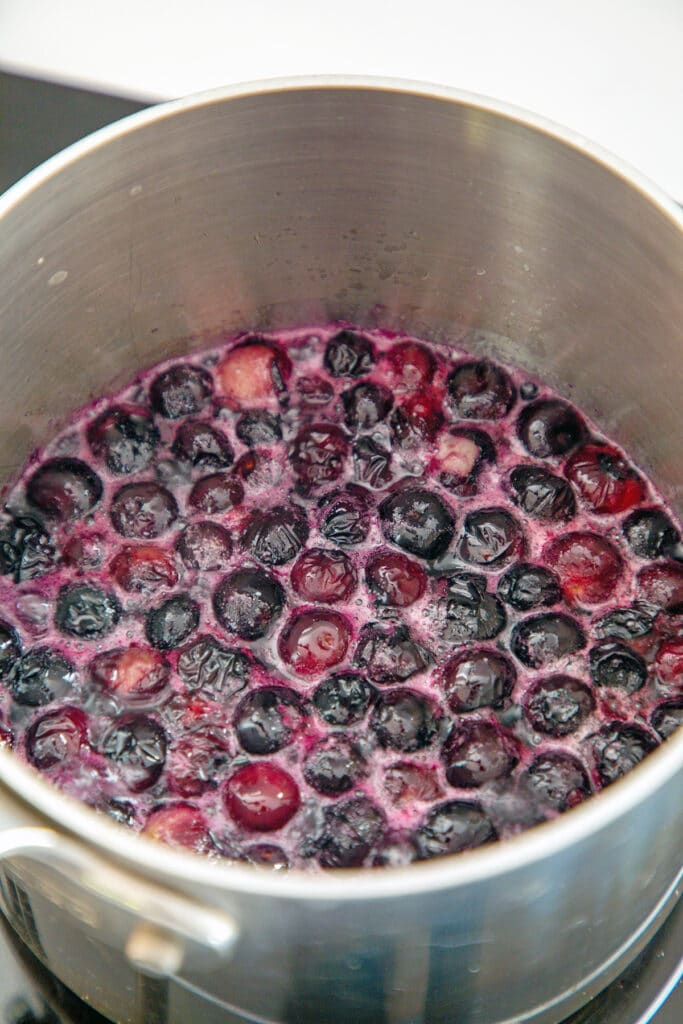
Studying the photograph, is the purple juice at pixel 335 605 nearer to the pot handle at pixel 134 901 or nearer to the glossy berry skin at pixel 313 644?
the glossy berry skin at pixel 313 644

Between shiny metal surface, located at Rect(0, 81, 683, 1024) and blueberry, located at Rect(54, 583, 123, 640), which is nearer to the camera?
shiny metal surface, located at Rect(0, 81, 683, 1024)

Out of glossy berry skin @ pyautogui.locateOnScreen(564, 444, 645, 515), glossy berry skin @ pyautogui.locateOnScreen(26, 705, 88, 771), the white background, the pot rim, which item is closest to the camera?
the pot rim

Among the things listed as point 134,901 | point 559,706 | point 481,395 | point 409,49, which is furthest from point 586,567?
point 409,49

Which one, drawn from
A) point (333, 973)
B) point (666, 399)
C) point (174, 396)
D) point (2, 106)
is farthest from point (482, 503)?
point (2, 106)

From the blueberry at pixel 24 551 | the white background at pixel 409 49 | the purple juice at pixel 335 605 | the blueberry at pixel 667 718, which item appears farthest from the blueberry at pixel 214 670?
the white background at pixel 409 49

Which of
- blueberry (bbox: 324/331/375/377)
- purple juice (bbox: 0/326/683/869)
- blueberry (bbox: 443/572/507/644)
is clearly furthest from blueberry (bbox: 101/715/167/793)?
blueberry (bbox: 324/331/375/377)

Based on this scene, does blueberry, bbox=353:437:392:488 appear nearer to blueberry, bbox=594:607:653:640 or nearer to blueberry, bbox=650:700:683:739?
blueberry, bbox=594:607:653:640
